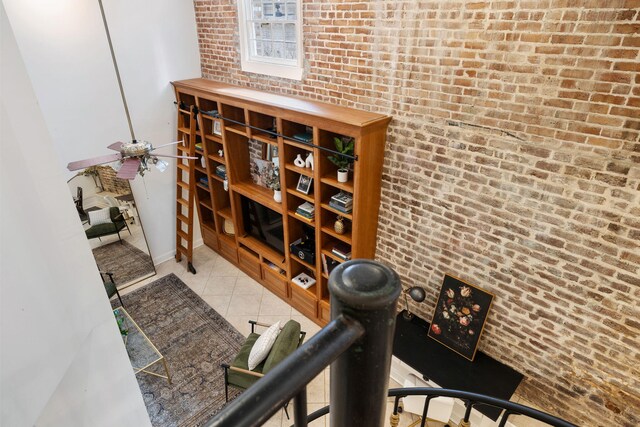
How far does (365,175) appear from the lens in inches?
132

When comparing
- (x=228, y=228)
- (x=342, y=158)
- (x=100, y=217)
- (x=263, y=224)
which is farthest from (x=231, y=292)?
(x=342, y=158)

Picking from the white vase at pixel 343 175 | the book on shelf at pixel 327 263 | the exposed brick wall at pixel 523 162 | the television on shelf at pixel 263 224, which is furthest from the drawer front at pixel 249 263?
the exposed brick wall at pixel 523 162

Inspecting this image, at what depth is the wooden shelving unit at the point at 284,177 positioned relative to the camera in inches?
135

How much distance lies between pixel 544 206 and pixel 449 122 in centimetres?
92

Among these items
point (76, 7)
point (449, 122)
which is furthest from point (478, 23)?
point (76, 7)

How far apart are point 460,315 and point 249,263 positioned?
3.09 metres

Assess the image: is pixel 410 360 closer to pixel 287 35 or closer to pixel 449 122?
pixel 449 122

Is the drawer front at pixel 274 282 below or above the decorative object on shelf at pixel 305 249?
below

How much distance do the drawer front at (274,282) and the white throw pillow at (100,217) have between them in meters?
2.22

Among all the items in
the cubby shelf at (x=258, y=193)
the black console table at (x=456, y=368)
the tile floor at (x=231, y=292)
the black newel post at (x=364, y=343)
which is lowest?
the tile floor at (x=231, y=292)

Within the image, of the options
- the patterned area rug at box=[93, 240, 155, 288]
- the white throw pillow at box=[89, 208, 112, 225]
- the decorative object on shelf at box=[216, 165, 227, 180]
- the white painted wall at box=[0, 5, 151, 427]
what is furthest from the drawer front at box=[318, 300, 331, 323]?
the white throw pillow at box=[89, 208, 112, 225]

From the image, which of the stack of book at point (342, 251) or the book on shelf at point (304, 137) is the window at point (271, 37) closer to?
the book on shelf at point (304, 137)

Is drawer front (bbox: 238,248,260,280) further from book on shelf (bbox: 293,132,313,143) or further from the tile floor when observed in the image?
book on shelf (bbox: 293,132,313,143)

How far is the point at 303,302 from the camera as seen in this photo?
15.5ft
